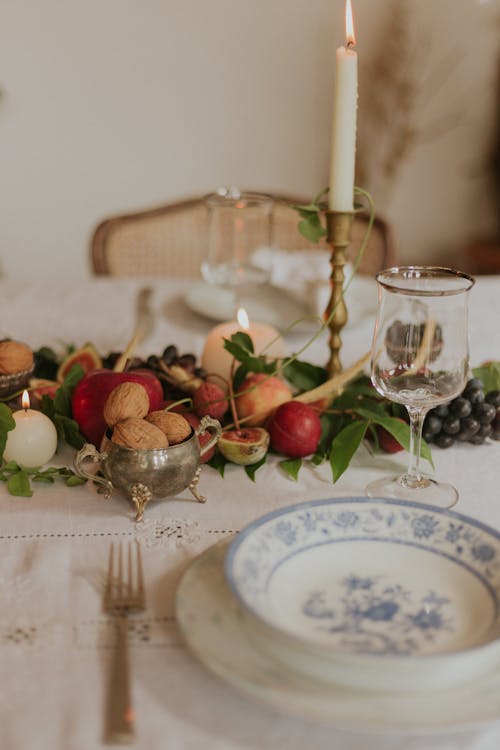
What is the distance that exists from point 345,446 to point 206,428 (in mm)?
138

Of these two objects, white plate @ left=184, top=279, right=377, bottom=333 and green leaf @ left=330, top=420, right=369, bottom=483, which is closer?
green leaf @ left=330, top=420, right=369, bottom=483

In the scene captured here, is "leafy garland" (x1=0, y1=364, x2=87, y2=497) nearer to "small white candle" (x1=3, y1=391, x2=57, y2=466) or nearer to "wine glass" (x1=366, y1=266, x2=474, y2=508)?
"small white candle" (x1=3, y1=391, x2=57, y2=466)

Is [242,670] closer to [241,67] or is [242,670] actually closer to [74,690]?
[74,690]

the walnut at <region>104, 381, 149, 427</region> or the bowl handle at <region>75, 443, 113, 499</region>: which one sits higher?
the walnut at <region>104, 381, 149, 427</region>

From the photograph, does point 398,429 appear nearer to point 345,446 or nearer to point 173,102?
point 345,446

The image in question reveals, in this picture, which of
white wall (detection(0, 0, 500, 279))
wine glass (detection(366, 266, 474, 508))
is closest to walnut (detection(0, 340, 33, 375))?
wine glass (detection(366, 266, 474, 508))

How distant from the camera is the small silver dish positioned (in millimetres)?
762

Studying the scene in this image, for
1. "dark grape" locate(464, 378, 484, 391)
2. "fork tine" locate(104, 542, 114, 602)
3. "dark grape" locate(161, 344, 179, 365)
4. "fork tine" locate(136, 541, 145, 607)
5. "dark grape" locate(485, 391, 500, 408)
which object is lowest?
"fork tine" locate(104, 542, 114, 602)

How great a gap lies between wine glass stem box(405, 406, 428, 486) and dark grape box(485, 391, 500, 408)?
0.42 ft

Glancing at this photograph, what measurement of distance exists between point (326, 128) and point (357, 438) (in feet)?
7.41

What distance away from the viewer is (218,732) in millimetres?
529

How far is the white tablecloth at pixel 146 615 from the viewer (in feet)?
1.74

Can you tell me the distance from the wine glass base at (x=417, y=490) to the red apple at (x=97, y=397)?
0.23 meters

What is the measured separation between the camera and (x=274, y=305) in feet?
4.48
